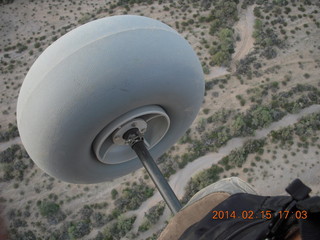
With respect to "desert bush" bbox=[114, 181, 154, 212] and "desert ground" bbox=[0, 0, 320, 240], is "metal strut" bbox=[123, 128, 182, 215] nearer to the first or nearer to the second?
"desert ground" bbox=[0, 0, 320, 240]

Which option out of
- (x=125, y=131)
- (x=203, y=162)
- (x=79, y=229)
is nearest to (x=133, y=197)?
(x=79, y=229)

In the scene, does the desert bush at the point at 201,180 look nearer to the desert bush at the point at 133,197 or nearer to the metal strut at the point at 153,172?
the desert bush at the point at 133,197

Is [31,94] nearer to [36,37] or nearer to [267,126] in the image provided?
[267,126]

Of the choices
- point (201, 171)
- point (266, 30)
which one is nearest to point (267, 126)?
point (201, 171)

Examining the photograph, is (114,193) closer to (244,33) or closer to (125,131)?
(125,131)

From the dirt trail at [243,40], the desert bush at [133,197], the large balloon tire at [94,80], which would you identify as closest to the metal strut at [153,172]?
the large balloon tire at [94,80]

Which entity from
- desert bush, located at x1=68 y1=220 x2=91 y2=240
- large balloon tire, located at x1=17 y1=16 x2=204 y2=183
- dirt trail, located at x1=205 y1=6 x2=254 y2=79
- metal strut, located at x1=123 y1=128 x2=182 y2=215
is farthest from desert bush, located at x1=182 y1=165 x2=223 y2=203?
large balloon tire, located at x1=17 y1=16 x2=204 y2=183

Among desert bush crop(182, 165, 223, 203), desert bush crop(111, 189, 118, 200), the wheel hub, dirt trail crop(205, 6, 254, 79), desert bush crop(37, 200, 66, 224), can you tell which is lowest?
the wheel hub
